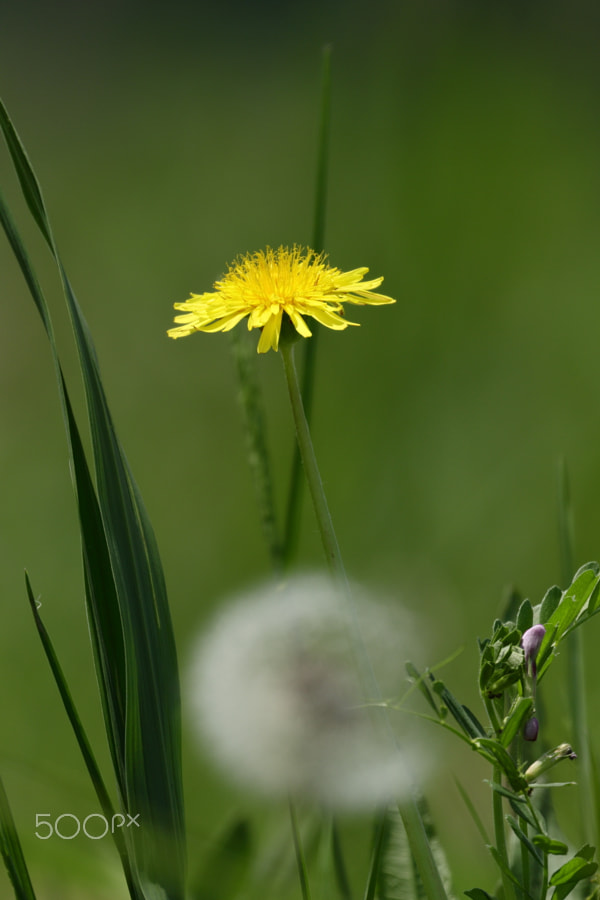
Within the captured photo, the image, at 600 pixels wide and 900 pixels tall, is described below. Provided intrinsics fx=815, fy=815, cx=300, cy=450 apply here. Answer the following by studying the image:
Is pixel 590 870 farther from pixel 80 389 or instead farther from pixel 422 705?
pixel 80 389

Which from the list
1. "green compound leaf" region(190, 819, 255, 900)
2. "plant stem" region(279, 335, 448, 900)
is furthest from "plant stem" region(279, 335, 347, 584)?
"green compound leaf" region(190, 819, 255, 900)

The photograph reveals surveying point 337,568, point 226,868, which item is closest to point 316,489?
point 337,568

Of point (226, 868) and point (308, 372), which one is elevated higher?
point (308, 372)

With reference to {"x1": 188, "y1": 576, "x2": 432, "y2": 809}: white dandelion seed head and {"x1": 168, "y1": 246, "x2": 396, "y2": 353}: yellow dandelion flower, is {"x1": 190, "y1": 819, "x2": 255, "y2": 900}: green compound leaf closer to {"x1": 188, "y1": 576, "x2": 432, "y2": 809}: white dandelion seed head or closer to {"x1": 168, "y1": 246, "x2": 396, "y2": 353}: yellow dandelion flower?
{"x1": 188, "y1": 576, "x2": 432, "y2": 809}: white dandelion seed head


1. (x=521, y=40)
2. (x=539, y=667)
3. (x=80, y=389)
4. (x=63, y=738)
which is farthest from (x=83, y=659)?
(x=521, y=40)

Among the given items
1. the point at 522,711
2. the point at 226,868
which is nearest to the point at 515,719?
the point at 522,711
